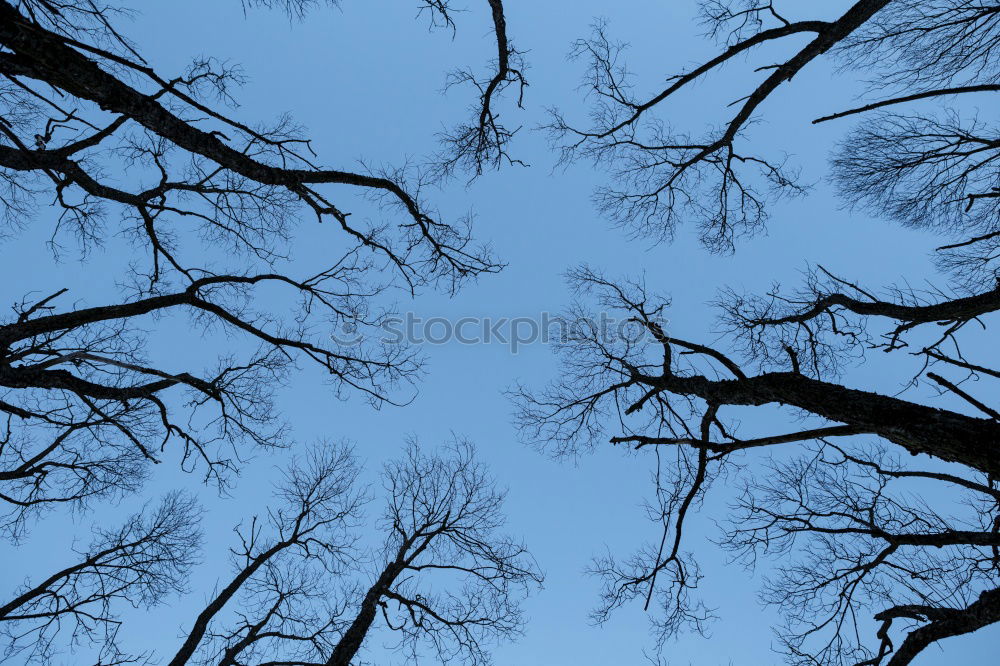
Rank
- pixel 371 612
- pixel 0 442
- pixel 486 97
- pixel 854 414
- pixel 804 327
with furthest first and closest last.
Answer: pixel 371 612 → pixel 486 97 → pixel 804 327 → pixel 0 442 → pixel 854 414

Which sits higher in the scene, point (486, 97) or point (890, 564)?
point (486, 97)

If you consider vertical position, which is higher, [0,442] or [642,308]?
[642,308]

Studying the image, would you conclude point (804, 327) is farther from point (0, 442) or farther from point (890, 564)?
point (0, 442)

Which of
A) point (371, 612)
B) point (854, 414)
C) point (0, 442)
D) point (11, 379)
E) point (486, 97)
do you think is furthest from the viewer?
point (371, 612)

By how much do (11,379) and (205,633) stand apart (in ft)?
14.2

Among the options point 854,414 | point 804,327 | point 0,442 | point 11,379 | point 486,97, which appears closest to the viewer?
point 854,414

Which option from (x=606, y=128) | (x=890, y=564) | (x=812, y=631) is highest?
(x=606, y=128)

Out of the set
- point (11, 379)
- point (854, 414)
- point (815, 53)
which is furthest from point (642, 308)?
point (11, 379)

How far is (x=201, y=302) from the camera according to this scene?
654 cm

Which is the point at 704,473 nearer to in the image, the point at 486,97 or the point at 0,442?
the point at 486,97

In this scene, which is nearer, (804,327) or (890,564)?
(890,564)

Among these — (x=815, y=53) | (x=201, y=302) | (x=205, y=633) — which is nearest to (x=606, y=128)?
(x=815, y=53)

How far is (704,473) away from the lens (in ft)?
18.8

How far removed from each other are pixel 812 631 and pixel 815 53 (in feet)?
19.7
